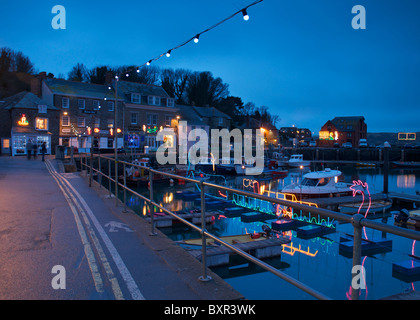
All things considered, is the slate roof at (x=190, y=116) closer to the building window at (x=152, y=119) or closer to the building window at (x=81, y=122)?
the building window at (x=152, y=119)

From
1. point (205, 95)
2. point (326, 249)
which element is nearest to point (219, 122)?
point (205, 95)

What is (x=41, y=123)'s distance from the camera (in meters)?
41.7

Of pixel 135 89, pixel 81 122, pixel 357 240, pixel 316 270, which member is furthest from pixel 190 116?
pixel 357 240

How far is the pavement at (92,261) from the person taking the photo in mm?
4070

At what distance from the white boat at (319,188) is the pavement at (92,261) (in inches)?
864

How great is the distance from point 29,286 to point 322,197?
27.5 metres

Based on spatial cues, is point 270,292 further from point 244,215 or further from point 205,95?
point 205,95

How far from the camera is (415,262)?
14.5m

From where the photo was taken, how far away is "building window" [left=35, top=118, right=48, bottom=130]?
4125 cm

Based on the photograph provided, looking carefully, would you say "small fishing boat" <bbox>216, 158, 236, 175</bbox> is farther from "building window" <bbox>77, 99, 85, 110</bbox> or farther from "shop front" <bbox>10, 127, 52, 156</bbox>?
"shop front" <bbox>10, 127, 52, 156</bbox>

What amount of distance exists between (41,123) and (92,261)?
41936 millimetres

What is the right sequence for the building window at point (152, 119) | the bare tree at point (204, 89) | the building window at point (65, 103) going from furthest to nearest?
1. the bare tree at point (204, 89)
2. the building window at point (152, 119)
3. the building window at point (65, 103)

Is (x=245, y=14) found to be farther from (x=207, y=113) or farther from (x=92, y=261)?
(x=207, y=113)

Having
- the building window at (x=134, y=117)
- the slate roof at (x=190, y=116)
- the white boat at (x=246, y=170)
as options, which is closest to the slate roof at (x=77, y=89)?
the building window at (x=134, y=117)
